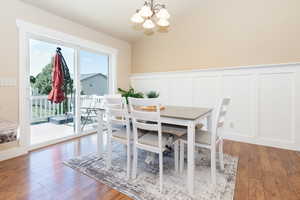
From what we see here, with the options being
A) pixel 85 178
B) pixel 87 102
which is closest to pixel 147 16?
pixel 85 178

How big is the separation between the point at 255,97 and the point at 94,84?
3490 millimetres

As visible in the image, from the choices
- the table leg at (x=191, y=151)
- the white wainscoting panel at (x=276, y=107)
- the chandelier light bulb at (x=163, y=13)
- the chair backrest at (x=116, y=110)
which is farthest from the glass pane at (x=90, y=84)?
the white wainscoting panel at (x=276, y=107)

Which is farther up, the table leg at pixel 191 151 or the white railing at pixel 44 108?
the white railing at pixel 44 108

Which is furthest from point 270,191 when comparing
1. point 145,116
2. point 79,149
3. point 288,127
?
point 79,149

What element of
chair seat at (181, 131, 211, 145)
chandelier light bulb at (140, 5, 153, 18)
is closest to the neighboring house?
chandelier light bulb at (140, 5, 153, 18)

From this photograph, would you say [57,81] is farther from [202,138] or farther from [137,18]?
[202,138]

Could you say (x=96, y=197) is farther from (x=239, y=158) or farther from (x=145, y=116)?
(x=239, y=158)

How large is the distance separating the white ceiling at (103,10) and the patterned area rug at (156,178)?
101 inches

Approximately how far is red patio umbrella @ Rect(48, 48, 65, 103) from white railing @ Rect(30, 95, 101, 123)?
24 cm

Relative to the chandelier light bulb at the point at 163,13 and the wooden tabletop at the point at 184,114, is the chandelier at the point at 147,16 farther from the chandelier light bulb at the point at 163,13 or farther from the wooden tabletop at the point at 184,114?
the wooden tabletop at the point at 184,114

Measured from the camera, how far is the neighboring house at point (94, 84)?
11.8 feet

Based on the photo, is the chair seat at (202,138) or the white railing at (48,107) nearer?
the chair seat at (202,138)

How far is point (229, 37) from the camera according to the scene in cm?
327

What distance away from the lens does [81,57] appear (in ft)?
11.5
